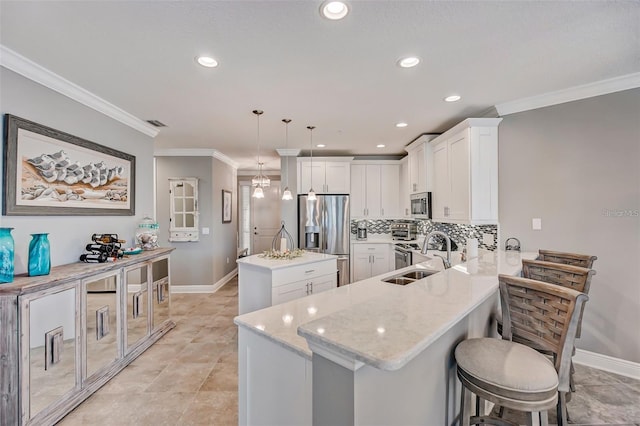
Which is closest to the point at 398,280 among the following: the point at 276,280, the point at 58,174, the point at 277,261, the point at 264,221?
the point at 276,280

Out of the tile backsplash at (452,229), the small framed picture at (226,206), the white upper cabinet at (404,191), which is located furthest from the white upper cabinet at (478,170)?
the small framed picture at (226,206)

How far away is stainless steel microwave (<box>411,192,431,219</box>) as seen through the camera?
4.08m

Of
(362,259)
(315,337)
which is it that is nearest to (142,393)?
(315,337)

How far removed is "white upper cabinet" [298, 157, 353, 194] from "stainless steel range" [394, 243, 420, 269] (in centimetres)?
139

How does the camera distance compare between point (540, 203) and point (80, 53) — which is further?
point (540, 203)

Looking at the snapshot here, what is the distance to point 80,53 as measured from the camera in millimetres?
1965

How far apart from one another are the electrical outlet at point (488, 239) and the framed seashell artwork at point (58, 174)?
14.1 feet

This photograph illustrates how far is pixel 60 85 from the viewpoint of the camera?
7.73 ft

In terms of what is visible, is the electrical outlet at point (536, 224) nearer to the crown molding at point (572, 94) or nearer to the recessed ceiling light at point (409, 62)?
the crown molding at point (572, 94)

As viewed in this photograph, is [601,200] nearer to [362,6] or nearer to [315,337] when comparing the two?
[362,6]

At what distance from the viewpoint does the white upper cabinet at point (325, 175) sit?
5.09 meters

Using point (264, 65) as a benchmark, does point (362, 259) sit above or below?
below

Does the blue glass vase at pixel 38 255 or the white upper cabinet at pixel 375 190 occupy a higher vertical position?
the white upper cabinet at pixel 375 190

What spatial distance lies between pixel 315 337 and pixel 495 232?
3.13 m
